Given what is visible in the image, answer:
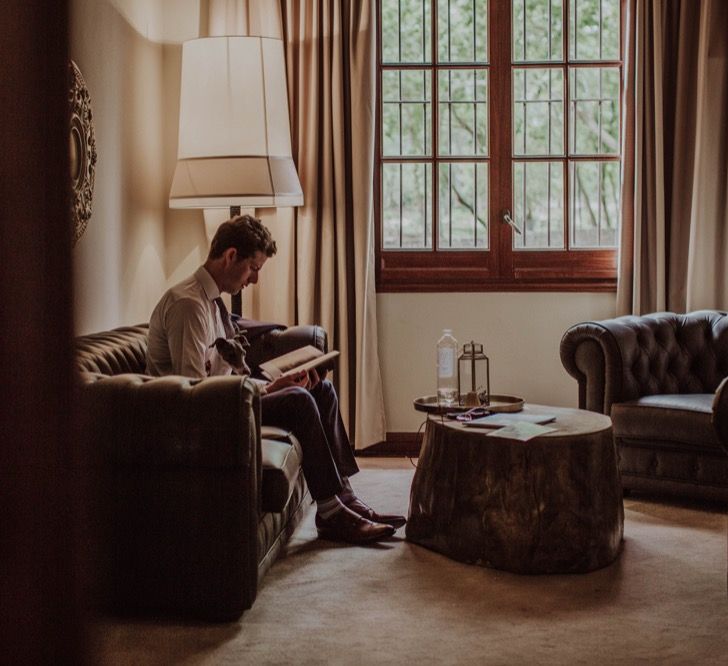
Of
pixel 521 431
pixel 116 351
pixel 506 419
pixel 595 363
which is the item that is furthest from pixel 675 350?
pixel 116 351

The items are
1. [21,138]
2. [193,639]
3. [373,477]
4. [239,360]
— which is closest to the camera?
[21,138]

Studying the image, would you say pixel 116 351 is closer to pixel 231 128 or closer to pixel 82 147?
pixel 82 147

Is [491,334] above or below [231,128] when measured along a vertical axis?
below

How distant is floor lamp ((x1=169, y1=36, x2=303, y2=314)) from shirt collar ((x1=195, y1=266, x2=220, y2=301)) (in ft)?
2.87

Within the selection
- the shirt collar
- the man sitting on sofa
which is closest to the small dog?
the man sitting on sofa

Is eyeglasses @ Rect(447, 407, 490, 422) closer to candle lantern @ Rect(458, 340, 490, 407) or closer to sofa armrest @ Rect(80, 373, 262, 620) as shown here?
candle lantern @ Rect(458, 340, 490, 407)

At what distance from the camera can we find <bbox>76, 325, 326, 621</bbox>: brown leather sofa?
2.45m

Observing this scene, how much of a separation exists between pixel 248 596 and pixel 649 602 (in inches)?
41.9

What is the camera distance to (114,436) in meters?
2.47

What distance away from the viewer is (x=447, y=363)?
4430 mm

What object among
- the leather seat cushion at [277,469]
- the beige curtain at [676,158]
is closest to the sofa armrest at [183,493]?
the leather seat cushion at [277,469]

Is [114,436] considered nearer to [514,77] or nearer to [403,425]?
[403,425]

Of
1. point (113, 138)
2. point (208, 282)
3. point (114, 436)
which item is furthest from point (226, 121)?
point (114, 436)

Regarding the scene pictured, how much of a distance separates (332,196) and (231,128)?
32.9 inches
